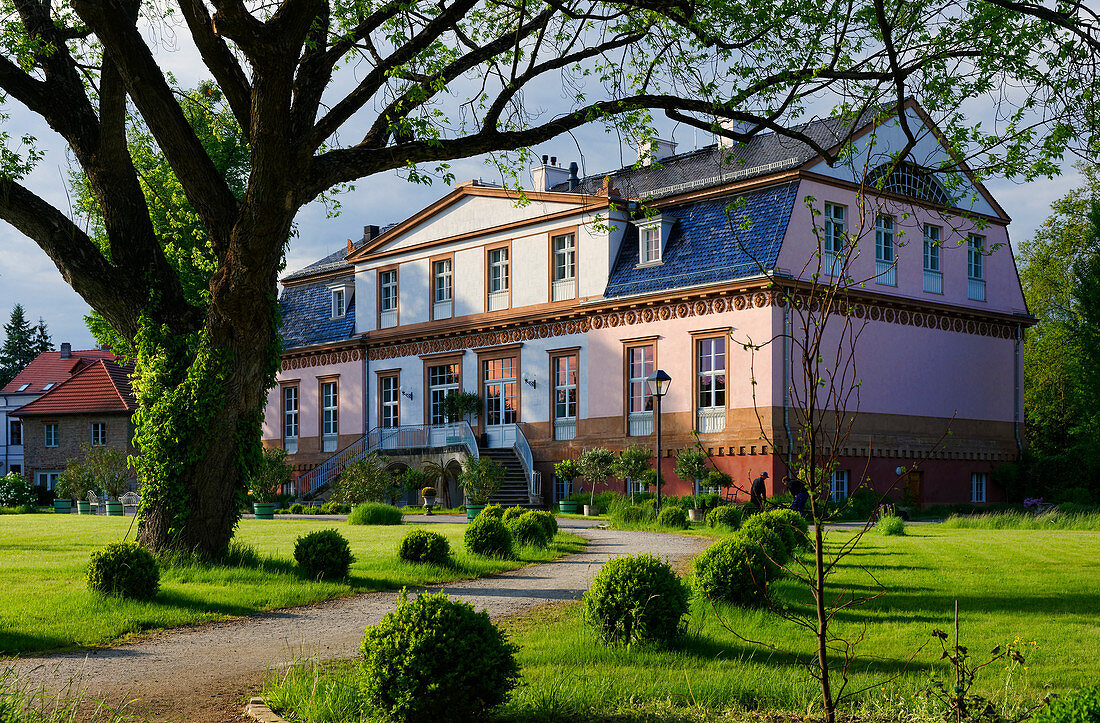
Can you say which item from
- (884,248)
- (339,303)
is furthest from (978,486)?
(339,303)

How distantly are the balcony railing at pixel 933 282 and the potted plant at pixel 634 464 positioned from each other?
9.81 m

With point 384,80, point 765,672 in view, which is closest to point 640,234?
point 384,80

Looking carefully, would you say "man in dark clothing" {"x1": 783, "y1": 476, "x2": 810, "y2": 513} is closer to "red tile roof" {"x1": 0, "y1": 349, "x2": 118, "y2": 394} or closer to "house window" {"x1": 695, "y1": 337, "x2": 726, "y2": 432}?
"house window" {"x1": 695, "y1": 337, "x2": 726, "y2": 432}

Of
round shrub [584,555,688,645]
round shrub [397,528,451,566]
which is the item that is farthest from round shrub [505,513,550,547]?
round shrub [584,555,688,645]

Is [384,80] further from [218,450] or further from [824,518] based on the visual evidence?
[824,518]

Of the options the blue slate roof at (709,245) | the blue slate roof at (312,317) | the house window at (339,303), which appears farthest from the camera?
the house window at (339,303)

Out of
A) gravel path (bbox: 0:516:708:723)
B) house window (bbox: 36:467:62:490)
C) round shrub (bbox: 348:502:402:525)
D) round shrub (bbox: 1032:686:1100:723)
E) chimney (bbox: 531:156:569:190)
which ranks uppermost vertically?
chimney (bbox: 531:156:569:190)

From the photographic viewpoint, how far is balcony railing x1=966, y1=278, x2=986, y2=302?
32.5 metres

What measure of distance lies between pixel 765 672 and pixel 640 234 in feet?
82.8

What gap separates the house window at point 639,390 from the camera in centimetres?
3055

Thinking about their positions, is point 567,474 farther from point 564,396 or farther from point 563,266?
point 563,266

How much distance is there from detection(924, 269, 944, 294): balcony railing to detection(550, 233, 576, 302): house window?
1050cm

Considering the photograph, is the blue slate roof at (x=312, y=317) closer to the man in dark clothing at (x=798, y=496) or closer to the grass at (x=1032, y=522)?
the man in dark clothing at (x=798, y=496)

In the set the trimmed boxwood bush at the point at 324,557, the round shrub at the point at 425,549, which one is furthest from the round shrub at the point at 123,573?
the round shrub at the point at 425,549
